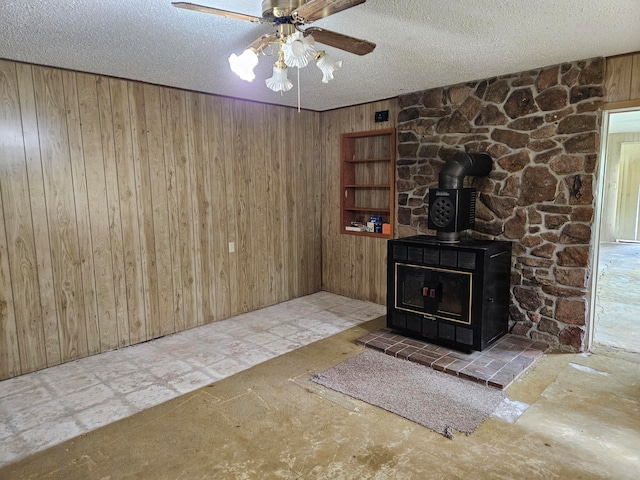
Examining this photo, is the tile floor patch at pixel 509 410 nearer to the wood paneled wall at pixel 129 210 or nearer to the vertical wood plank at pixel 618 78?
the vertical wood plank at pixel 618 78

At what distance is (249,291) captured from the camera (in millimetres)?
4641

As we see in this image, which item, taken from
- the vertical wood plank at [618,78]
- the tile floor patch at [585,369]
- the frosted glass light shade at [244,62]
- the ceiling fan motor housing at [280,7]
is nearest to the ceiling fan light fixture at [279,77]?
the frosted glass light shade at [244,62]

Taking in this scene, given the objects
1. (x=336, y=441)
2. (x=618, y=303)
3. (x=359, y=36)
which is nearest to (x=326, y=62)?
(x=359, y=36)

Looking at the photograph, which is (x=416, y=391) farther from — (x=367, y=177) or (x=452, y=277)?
(x=367, y=177)

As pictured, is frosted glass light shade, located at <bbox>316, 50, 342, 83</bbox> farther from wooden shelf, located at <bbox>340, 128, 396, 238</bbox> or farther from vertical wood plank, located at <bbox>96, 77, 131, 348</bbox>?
wooden shelf, located at <bbox>340, 128, 396, 238</bbox>

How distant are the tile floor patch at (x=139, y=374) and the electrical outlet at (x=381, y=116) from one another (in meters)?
2.14

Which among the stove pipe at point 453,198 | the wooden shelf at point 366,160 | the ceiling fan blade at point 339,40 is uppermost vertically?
the ceiling fan blade at point 339,40

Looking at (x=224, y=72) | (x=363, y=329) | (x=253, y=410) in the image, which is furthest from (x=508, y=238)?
(x=224, y=72)

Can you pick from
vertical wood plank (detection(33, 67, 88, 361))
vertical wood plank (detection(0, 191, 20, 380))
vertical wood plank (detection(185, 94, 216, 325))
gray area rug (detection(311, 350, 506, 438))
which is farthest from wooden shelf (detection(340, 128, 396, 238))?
vertical wood plank (detection(0, 191, 20, 380))

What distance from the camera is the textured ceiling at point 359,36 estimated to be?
2152mm

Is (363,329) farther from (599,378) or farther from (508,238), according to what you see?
(599,378)

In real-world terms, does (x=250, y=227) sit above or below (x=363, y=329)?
above

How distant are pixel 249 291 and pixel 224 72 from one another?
92.7 inches

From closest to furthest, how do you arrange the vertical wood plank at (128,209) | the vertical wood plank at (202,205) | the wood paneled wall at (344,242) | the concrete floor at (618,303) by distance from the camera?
the vertical wood plank at (128,209), the concrete floor at (618,303), the vertical wood plank at (202,205), the wood paneled wall at (344,242)
